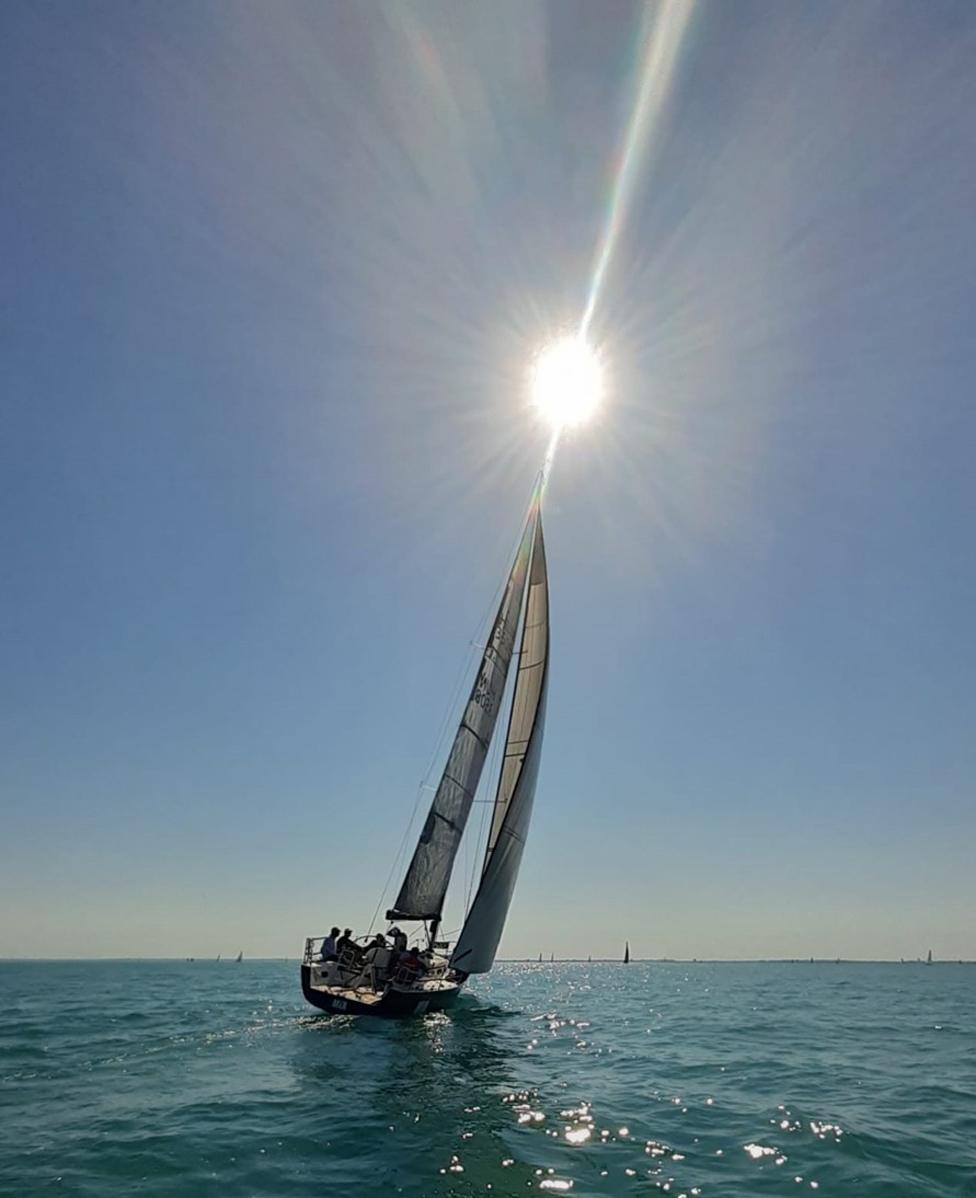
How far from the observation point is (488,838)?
26.3m

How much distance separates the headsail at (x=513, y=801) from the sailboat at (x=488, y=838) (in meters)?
0.04

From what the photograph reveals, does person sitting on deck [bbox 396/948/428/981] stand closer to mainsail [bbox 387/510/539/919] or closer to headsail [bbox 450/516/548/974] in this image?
headsail [bbox 450/516/548/974]

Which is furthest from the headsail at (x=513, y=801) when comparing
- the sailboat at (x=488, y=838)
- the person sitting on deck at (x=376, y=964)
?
the person sitting on deck at (x=376, y=964)

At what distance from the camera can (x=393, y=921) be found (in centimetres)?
2711

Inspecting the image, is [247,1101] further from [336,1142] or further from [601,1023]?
[601,1023]

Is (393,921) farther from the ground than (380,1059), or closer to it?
farther from the ground

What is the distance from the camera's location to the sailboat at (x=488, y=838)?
941 inches

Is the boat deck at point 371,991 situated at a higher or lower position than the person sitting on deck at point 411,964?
lower

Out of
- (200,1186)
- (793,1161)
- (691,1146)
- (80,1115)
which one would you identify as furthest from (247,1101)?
(793,1161)

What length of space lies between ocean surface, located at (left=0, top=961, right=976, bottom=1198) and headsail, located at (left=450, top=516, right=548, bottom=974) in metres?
2.72

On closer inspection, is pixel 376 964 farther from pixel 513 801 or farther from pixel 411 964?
pixel 513 801

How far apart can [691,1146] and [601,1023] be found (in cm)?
1925

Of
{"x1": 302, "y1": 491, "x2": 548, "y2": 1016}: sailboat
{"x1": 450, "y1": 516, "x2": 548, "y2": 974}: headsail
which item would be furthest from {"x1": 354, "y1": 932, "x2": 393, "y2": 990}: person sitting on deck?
{"x1": 450, "y1": 516, "x2": 548, "y2": 974}: headsail

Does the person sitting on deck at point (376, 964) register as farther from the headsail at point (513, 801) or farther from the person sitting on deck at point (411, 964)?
the headsail at point (513, 801)
